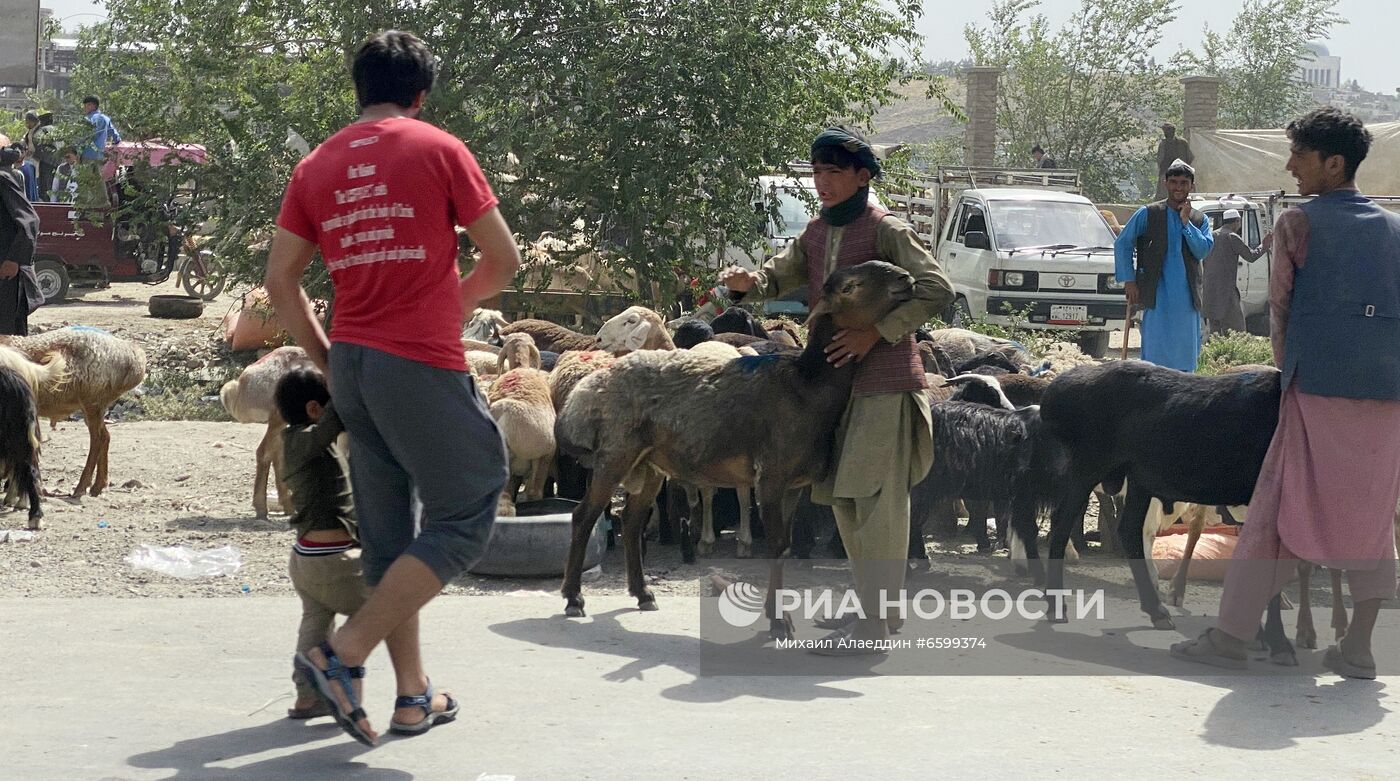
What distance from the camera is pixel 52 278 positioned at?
69.5ft

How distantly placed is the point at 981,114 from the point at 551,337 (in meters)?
27.4

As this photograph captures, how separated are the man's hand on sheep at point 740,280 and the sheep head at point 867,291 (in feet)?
1.25

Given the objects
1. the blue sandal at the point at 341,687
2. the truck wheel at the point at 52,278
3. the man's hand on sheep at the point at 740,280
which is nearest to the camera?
the blue sandal at the point at 341,687

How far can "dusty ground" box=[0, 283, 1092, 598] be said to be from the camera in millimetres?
7117

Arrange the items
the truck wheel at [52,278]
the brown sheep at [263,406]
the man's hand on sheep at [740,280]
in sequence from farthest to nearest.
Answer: the truck wheel at [52,278] → the brown sheep at [263,406] → the man's hand on sheep at [740,280]

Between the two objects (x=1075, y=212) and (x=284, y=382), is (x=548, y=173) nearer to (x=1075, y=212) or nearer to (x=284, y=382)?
(x=284, y=382)


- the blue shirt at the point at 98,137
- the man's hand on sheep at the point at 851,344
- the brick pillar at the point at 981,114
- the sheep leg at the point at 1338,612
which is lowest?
the sheep leg at the point at 1338,612

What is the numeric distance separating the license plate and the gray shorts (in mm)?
15244

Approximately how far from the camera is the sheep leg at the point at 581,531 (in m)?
6.40

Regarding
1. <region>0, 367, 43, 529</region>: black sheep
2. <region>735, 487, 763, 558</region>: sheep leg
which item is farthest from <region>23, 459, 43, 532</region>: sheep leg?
<region>735, 487, 763, 558</region>: sheep leg

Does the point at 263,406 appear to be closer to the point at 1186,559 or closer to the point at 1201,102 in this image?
the point at 1186,559

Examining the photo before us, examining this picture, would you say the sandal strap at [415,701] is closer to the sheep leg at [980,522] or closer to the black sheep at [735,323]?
the sheep leg at [980,522]

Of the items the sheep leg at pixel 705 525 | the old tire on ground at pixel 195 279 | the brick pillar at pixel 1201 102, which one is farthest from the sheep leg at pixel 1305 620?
the brick pillar at pixel 1201 102

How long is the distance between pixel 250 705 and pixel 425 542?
1080mm
